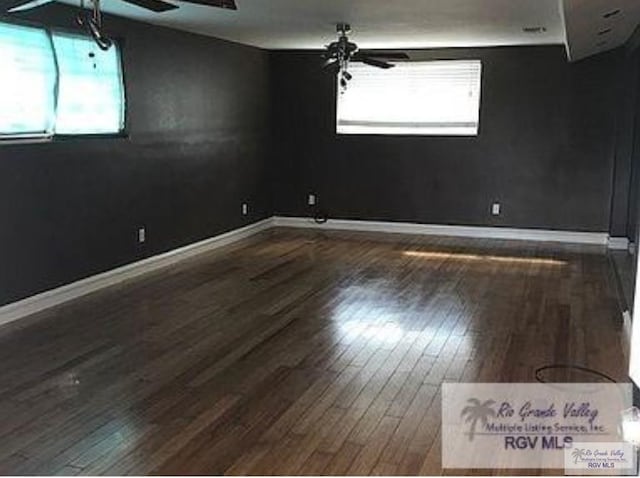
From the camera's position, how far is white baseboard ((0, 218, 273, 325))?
4.88 meters

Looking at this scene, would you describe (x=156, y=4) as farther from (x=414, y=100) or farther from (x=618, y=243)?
(x=618, y=243)

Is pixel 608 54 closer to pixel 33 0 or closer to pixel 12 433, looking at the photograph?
pixel 33 0

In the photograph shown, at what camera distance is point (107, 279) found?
582 cm

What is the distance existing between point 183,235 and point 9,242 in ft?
7.78

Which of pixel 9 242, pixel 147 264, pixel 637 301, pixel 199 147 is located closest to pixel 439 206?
pixel 199 147

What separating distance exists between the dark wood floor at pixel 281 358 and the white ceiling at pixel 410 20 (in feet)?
7.01

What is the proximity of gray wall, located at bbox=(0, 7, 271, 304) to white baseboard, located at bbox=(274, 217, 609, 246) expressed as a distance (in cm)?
71

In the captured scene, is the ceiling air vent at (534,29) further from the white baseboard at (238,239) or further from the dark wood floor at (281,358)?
the white baseboard at (238,239)

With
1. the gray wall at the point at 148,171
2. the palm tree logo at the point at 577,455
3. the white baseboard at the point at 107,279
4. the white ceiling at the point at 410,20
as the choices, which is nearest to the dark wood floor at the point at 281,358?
the white baseboard at the point at 107,279

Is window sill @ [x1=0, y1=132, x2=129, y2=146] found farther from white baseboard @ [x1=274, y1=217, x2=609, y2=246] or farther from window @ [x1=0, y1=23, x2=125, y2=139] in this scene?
white baseboard @ [x1=274, y1=217, x2=609, y2=246]

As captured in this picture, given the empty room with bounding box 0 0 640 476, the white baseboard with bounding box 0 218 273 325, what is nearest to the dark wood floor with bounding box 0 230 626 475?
the empty room with bounding box 0 0 640 476

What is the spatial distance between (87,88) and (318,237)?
3593 millimetres

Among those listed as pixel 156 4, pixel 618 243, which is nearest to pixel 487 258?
pixel 618 243

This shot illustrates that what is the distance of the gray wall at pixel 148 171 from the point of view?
4.95 metres
